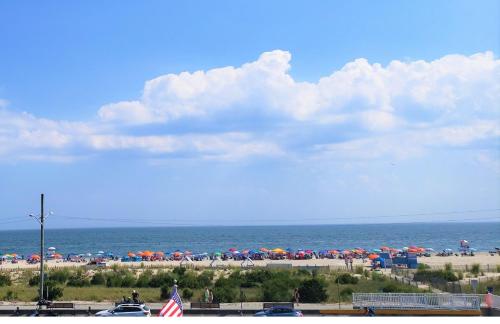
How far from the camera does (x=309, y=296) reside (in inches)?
1047

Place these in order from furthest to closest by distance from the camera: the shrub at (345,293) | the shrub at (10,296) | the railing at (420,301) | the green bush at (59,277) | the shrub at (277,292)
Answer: the green bush at (59,277)
the shrub at (10,296)
the shrub at (345,293)
the shrub at (277,292)
the railing at (420,301)

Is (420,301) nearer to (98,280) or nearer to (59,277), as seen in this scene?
(98,280)

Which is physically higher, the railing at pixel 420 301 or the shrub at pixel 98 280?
the railing at pixel 420 301

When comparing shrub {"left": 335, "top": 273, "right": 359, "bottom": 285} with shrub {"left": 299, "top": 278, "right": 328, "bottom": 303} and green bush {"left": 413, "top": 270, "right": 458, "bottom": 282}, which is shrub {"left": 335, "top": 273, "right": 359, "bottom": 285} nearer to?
green bush {"left": 413, "top": 270, "right": 458, "bottom": 282}

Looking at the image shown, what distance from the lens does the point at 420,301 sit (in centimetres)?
2133

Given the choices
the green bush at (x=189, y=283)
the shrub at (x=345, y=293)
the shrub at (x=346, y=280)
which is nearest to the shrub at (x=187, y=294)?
the green bush at (x=189, y=283)

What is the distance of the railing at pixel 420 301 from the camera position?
20.5 meters

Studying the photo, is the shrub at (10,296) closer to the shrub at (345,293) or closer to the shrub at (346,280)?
the shrub at (345,293)
